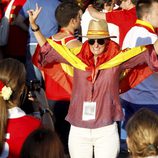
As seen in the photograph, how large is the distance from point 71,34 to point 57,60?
84 cm

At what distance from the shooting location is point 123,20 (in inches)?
241

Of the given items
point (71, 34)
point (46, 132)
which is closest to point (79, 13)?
point (71, 34)

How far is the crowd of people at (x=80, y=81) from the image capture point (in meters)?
3.26

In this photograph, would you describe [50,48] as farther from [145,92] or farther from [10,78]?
[145,92]

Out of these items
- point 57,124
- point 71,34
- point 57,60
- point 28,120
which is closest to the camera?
point 28,120

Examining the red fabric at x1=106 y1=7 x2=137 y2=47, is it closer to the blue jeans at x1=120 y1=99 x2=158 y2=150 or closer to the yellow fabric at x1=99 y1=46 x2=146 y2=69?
the blue jeans at x1=120 y1=99 x2=158 y2=150

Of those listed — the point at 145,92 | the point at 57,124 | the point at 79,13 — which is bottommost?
the point at 57,124

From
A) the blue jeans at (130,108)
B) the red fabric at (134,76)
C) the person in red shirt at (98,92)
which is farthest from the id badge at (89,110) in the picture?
the blue jeans at (130,108)

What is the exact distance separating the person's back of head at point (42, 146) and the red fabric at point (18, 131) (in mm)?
555

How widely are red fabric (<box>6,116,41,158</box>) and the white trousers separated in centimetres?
101

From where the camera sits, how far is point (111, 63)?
14.8ft

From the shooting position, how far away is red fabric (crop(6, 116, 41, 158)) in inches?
139

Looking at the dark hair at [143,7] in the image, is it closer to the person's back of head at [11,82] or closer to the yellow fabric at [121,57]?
the yellow fabric at [121,57]

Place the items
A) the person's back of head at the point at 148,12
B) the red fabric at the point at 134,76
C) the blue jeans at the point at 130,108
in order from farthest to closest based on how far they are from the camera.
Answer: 1. the blue jeans at the point at 130,108
2. the person's back of head at the point at 148,12
3. the red fabric at the point at 134,76
